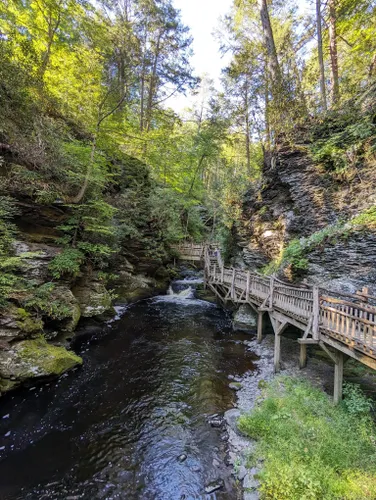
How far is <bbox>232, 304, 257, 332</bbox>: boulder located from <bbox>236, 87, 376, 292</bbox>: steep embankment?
95.7 inches

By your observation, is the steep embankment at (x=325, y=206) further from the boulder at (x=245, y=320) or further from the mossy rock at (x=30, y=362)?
the mossy rock at (x=30, y=362)

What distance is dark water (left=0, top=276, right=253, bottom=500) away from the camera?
4.21m

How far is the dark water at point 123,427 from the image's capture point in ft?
13.8

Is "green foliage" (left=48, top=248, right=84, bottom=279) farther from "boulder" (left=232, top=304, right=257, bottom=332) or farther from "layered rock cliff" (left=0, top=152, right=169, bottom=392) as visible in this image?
"boulder" (left=232, top=304, right=257, bottom=332)

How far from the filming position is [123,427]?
18.2ft

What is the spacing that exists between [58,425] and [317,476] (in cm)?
553

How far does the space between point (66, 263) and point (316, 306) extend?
906cm

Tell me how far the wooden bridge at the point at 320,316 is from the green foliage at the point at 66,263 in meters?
7.97

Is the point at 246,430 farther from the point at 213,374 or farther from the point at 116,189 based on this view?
the point at 116,189

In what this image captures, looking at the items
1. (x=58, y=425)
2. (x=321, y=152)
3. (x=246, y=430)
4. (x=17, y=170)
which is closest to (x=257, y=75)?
(x=321, y=152)

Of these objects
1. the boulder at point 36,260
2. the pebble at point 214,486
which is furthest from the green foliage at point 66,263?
the pebble at point 214,486

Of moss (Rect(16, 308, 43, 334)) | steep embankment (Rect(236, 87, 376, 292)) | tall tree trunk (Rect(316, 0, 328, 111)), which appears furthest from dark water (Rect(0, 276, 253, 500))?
tall tree trunk (Rect(316, 0, 328, 111))

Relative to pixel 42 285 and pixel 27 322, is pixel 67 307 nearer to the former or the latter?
pixel 42 285

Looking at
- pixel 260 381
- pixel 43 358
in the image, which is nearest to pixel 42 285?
pixel 43 358
